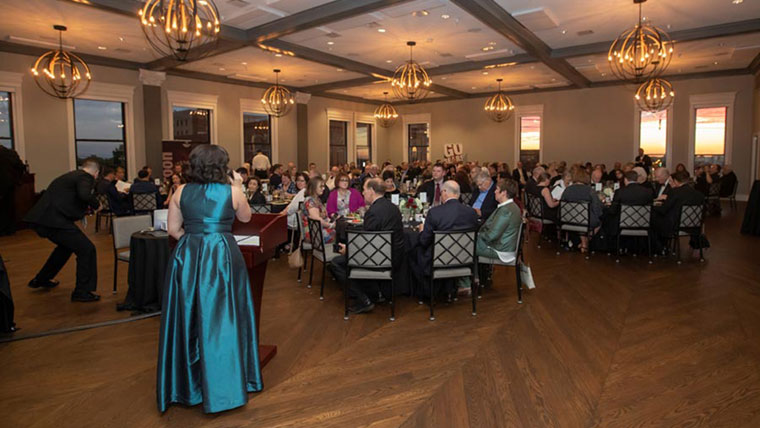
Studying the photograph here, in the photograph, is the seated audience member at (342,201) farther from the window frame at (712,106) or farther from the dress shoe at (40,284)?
the window frame at (712,106)

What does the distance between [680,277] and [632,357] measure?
2.93 meters

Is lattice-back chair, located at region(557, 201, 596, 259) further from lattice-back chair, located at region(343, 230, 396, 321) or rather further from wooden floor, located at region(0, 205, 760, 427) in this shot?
lattice-back chair, located at region(343, 230, 396, 321)

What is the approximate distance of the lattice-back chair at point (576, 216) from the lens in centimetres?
682

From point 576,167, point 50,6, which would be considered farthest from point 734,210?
point 50,6

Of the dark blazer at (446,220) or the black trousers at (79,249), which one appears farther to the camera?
the black trousers at (79,249)

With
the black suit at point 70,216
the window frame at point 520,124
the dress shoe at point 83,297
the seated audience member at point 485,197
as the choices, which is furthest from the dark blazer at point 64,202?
the window frame at point 520,124

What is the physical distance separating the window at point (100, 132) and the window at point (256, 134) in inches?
152

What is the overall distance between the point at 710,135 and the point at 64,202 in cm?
1679

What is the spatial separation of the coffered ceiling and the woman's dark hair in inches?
226

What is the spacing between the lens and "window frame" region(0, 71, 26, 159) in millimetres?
10297

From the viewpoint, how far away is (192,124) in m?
14.1

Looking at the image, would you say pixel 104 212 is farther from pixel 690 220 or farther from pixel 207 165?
pixel 690 220

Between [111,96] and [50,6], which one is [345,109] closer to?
[111,96]

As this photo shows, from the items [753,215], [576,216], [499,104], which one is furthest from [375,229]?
[499,104]
